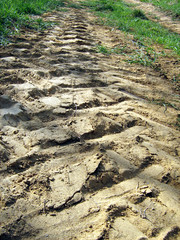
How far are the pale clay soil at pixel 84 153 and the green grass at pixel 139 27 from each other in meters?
2.30

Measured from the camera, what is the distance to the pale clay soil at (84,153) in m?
1.24

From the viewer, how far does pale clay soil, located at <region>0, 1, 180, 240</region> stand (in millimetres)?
1235

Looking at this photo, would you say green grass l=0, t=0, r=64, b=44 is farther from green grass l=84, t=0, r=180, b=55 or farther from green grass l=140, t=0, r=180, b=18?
green grass l=140, t=0, r=180, b=18

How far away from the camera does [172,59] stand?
408cm

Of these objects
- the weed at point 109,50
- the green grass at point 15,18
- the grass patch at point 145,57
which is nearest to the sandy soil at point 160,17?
the grass patch at point 145,57

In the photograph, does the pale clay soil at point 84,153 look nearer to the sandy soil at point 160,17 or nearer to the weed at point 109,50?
the weed at point 109,50

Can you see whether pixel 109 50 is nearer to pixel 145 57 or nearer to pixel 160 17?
pixel 145 57

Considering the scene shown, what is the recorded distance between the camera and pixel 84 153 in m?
1.68

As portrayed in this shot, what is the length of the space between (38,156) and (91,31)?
182 inches

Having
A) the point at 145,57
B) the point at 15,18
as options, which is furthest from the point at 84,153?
the point at 15,18

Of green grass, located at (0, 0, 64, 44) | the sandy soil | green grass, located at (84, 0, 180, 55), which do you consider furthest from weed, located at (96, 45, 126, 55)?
the sandy soil

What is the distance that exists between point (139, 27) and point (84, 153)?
5.84 metres

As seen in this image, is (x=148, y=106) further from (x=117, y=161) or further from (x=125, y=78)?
(x=117, y=161)

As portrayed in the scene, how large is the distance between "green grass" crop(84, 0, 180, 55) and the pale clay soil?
2300 mm
